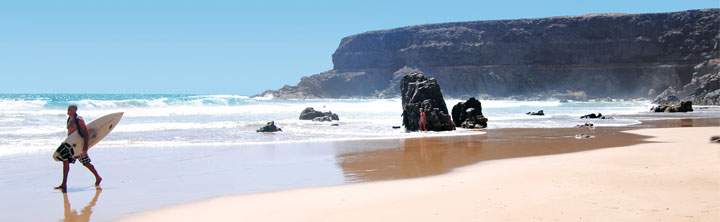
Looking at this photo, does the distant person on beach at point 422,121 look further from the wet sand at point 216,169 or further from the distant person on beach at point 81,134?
the distant person on beach at point 81,134

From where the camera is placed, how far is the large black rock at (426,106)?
23.4m

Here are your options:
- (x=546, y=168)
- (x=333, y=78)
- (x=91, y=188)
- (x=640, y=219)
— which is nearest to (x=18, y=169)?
(x=91, y=188)

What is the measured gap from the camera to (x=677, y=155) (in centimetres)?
1159

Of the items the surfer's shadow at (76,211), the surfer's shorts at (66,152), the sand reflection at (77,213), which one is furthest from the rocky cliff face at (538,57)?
the sand reflection at (77,213)

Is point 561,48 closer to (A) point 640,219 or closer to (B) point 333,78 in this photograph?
(B) point 333,78

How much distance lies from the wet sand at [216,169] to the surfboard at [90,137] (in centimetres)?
53

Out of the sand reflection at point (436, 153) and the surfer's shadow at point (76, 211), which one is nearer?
the surfer's shadow at point (76, 211)

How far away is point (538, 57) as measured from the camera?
13538 cm

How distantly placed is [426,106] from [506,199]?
16.9 meters

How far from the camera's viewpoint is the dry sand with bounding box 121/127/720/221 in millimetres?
6094

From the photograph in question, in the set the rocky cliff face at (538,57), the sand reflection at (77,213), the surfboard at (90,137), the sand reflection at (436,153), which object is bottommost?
the sand reflection at (436,153)

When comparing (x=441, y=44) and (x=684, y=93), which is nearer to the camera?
(x=684, y=93)

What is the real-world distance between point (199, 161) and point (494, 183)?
6650 millimetres

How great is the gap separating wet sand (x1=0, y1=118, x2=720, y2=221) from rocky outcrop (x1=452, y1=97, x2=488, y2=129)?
7.91 meters
